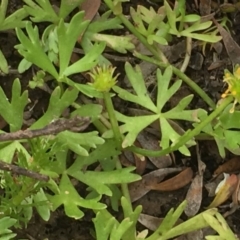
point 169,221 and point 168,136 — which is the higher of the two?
point 168,136

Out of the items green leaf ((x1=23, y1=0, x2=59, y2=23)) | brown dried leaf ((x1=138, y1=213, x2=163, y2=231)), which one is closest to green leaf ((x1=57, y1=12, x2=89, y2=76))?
green leaf ((x1=23, y1=0, x2=59, y2=23))

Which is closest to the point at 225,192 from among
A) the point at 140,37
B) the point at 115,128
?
the point at 115,128

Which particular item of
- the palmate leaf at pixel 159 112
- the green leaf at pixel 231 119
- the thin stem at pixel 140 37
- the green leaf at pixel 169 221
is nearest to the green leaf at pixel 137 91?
the palmate leaf at pixel 159 112

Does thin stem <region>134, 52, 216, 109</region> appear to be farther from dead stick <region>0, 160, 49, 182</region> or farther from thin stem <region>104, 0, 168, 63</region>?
dead stick <region>0, 160, 49, 182</region>

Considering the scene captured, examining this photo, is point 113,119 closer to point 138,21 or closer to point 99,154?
point 99,154

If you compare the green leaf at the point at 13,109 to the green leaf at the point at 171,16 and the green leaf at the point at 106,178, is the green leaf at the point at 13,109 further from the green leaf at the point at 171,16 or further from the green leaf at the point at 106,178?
the green leaf at the point at 171,16

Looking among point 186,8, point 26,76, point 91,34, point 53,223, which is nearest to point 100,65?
point 91,34
